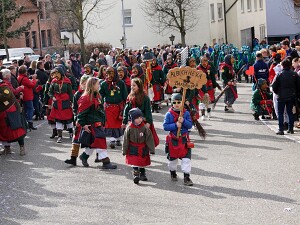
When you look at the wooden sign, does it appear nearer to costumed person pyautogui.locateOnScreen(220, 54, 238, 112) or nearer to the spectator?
the spectator

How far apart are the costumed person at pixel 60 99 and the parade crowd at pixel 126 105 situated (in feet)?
0.08

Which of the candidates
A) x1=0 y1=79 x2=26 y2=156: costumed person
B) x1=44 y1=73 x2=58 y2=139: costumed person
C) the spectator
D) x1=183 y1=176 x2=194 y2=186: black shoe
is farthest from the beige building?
x1=183 y1=176 x2=194 y2=186: black shoe

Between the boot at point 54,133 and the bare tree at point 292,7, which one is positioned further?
the bare tree at point 292,7

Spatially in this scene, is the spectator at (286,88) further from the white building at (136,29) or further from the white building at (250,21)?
the white building at (136,29)

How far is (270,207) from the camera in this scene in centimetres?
1077

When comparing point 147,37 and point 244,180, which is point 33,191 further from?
point 147,37

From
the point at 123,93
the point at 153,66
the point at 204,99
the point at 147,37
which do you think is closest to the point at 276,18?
the point at 147,37

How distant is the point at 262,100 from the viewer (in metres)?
21.8

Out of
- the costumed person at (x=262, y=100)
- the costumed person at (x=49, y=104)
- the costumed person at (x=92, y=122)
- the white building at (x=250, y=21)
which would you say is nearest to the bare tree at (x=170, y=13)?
the white building at (x=250, y=21)

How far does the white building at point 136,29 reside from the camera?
6075 cm

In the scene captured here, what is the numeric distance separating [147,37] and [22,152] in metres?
44.5

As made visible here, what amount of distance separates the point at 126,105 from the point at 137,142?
170 centimetres

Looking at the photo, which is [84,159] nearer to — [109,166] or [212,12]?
[109,166]

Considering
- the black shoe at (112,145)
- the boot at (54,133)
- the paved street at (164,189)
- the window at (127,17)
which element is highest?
the window at (127,17)
